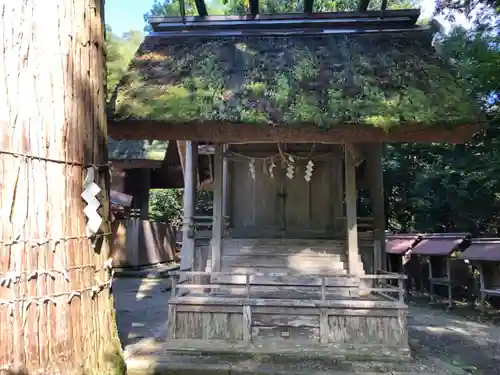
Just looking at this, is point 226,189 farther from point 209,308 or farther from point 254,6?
point 254,6

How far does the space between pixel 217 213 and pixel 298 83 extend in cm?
272

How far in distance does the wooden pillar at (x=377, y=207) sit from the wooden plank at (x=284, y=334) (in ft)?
7.92

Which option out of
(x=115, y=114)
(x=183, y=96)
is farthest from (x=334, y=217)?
(x=115, y=114)

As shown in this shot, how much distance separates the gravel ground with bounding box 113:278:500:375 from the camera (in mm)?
5242

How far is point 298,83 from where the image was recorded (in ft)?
20.2

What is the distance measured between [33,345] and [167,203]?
24442 mm

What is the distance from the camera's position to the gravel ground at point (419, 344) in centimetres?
524

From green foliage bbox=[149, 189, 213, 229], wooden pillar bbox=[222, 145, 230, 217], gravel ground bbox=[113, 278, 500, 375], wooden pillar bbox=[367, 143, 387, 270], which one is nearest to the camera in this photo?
gravel ground bbox=[113, 278, 500, 375]

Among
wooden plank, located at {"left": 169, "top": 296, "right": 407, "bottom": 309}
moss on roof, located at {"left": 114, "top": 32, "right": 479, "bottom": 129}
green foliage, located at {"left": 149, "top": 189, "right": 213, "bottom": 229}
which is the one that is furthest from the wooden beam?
green foliage, located at {"left": 149, "top": 189, "right": 213, "bottom": 229}

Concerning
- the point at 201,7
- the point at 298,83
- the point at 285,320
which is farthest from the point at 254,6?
the point at 285,320

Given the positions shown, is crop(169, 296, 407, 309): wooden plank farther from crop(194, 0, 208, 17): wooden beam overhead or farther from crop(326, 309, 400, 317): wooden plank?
crop(194, 0, 208, 17): wooden beam overhead

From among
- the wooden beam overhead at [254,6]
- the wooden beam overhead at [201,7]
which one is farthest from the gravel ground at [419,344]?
the wooden beam overhead at [254,6]

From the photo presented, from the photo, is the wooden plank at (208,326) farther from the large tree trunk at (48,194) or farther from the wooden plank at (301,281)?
the large tree trunk at (48,194)

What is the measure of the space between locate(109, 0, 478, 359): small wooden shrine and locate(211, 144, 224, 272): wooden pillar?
0.07 feet
